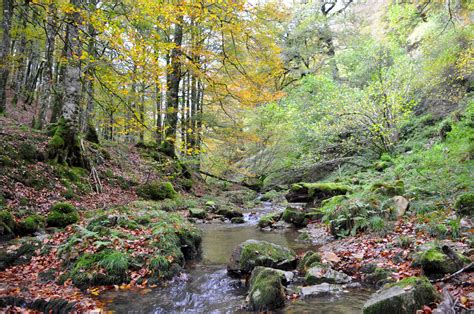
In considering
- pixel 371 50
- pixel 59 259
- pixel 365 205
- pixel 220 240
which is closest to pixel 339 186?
pixel 365 205

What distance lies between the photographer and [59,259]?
5.82 m

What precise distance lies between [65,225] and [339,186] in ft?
31.5

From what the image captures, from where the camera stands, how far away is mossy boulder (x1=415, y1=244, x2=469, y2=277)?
4.57 metres

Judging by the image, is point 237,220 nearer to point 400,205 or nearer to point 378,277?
point 400,205

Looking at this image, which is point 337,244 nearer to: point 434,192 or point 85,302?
point 434,192

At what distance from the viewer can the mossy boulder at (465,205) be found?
608 centimetres

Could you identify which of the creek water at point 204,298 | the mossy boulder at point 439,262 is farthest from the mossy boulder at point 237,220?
the mossy boulder at point 439,262

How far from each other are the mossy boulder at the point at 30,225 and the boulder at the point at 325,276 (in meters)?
5.83

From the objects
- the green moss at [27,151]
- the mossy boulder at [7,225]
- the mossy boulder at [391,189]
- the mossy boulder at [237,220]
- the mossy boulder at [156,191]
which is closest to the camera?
the mossy boulder at [7,225]

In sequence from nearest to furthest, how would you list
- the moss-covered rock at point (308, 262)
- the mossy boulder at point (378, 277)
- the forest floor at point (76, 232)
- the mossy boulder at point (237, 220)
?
the forest floor at point (76, 232) < the mossy boulder at point (378, 277) < the moss-covered rock at point (308, 262) < the mossy boulder at point (237, 220)

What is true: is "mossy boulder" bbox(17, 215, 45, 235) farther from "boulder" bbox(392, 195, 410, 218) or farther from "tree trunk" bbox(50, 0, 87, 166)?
"boulder" bbox(392, 195, 410, 218)

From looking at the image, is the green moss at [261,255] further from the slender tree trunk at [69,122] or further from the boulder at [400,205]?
the slender tree trunk at [69,122]

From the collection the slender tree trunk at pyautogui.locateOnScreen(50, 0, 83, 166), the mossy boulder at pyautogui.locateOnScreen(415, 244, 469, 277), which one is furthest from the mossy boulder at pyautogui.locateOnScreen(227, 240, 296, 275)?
the slender tree trunk at pyautogui.locateOnScreen(50, 0, 83, 166)

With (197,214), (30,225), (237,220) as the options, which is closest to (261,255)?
(30,225)
